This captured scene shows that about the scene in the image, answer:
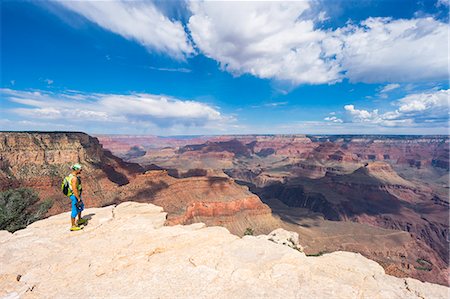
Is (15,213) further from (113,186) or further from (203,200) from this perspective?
(113,186)

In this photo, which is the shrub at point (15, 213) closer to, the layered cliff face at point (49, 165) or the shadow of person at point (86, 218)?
the shadow of person at point (86, 218)

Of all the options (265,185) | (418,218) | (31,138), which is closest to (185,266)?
(31,138)

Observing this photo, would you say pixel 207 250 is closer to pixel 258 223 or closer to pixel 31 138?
pixel 258 223

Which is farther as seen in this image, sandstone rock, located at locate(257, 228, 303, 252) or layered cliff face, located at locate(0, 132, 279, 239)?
layered cliff face, located at locate(0, 132, 279, 239)

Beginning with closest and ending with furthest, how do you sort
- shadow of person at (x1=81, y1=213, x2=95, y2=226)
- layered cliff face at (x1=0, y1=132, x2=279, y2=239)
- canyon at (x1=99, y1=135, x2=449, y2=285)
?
shadow of person at (x1=81, y1=213, x2=95, y2=226) < layered cliff face at (x1=0, y1=132, x2=279, y2=239) < canyon at (x1=99, y1=135, x2=449, y2=285)

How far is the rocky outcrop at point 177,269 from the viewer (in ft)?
19.1

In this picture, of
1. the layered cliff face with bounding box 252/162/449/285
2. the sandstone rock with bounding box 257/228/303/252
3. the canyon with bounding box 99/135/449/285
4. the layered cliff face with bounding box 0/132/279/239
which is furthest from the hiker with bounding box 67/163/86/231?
the layered cliff face with bounding box 252/162/449/285

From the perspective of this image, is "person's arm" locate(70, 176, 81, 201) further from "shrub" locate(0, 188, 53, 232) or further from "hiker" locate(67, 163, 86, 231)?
"shrub" locate(0, 188, 53, 232)

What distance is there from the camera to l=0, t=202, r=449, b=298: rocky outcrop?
5.82m

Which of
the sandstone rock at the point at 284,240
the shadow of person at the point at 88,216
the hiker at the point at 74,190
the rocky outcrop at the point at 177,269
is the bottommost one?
the sandstone rock at the point at 284,240

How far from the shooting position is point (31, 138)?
61.6 meters

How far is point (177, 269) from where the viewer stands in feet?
22.2

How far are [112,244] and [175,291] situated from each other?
3985 millimetres

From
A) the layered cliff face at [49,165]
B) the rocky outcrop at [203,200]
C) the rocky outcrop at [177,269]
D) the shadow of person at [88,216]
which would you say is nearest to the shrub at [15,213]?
the shadow of person at [88,216]
